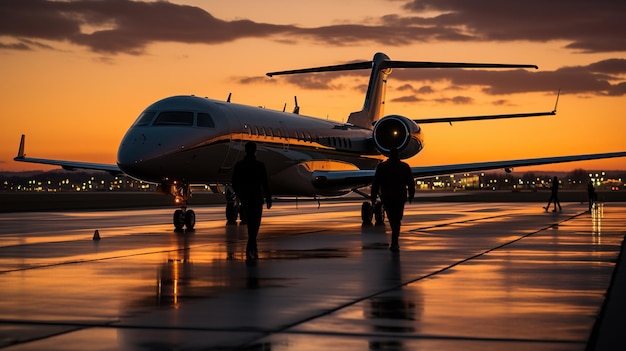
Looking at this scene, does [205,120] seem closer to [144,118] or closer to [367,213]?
[144,118]

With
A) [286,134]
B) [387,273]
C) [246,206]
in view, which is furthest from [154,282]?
[286,134]

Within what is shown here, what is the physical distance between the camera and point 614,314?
891 centimetres

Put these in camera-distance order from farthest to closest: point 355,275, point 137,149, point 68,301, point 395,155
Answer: point 137,149 < point 395,155 < point 355,275 < point 68,301

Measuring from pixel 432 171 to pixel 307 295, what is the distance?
21.7m

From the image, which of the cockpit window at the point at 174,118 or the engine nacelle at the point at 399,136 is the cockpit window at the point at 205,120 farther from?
the engine nacelle at the point at 399,136

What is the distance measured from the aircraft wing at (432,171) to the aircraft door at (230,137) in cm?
450

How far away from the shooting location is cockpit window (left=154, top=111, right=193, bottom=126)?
24.5m

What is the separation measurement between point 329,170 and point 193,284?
21.3 meters

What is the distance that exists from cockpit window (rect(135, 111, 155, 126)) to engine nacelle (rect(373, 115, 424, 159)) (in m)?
8.76

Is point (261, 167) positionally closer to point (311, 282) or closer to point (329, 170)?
point (311, 282)

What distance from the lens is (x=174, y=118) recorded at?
24.8 m

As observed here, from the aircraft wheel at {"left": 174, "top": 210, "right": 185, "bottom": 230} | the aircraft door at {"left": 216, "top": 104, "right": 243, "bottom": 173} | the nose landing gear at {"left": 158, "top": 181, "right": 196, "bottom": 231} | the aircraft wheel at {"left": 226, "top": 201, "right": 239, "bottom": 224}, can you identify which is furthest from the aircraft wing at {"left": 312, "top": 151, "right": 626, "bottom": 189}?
the aircraft wheel at {"left": 174, "top": 210, "right": 185, "bottom": 230}

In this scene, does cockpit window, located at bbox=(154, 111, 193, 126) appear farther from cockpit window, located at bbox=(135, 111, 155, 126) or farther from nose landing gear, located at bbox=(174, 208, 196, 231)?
nose landing gear, located at bbox=(174, 208, 196, 231)

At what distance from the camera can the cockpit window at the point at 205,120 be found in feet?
82.2
